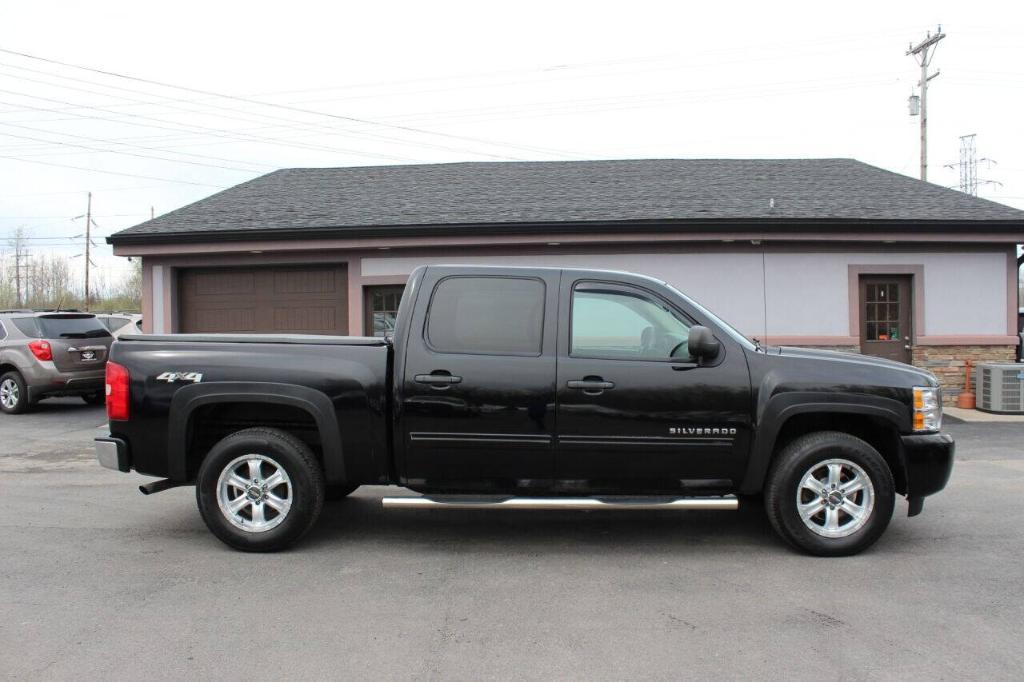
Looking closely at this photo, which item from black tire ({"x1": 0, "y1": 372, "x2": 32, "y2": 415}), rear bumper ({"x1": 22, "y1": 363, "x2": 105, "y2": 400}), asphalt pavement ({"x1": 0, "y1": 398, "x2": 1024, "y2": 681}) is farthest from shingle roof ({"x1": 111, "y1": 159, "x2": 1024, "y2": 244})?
asphalt pavement ({"x1": 0, "y1": 398, "x2": 1024, "y2": 681})

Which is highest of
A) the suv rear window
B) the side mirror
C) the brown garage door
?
the brown garage door

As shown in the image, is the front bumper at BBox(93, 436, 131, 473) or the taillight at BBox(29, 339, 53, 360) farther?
the taillight at BBox(29, 339, 53, 360)

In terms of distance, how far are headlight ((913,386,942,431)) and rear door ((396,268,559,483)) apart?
241 centimetres

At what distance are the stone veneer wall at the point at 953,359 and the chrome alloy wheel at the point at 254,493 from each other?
11101 millimetres

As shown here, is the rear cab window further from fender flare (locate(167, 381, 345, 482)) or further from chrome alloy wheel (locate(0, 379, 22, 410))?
fender flare (locate(167, 381, 345, 482))

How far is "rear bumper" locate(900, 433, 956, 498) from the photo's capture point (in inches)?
197

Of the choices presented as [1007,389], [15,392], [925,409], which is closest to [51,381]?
[15,392]

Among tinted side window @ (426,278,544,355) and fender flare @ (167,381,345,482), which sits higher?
tinted side window @ (426,278,544,355)

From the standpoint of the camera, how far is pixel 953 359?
41.3 feet

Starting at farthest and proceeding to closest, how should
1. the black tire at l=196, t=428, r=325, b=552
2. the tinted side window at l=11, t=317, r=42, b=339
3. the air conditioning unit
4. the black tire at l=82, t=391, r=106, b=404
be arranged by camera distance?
the black tire at l=82, t=391, r=106, b=404, the tinted side window at l=11, t=317, r=42, b=339, the air conditioning unit, the black tire at l=196, t=428, r=325, b=552

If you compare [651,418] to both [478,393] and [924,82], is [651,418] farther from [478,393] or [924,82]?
[924,82]

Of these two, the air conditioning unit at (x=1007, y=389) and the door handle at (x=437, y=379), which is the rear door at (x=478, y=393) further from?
the air conditioning unit at (x=1007, y=389)

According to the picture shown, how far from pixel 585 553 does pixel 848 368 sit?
215 cm

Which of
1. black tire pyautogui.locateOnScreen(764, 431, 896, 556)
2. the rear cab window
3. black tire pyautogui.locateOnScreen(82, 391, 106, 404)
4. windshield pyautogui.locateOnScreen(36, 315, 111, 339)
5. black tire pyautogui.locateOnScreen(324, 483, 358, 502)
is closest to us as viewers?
black tire pyautogui.locateOnScreen(764, 431, 896, 556)
